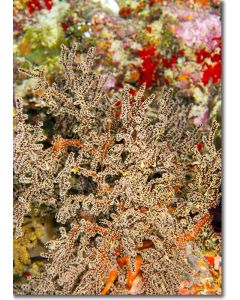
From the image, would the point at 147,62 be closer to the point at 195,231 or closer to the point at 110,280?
the point at 195,231

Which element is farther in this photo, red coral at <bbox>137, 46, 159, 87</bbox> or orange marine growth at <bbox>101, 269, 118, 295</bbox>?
red coral at <bbox>137, 46, 159, 87</bbox>

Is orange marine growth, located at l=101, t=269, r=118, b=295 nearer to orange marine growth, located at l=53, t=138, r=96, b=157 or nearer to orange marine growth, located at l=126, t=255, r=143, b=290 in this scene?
orange marine growth, located at l=126, t=255, r=143, b=290

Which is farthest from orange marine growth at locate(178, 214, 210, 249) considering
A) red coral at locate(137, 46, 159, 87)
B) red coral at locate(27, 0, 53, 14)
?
red coral at locate(27, 0, 53, 14)

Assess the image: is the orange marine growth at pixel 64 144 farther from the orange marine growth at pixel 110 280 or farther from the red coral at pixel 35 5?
the red coral at pixel 35 5

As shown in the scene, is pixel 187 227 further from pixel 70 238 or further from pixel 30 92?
pixel 30 92

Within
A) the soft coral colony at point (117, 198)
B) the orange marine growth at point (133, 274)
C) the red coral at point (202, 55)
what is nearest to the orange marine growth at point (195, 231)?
the soft coral colony at point (117, 198)

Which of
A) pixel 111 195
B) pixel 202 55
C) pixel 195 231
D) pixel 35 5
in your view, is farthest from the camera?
pixel 202 55

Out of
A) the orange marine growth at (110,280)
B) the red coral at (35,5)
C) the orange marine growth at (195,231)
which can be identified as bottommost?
the orange marine growth at (110,280)

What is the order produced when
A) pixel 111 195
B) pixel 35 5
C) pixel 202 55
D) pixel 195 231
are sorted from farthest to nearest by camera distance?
pixel 202 55, pixel 35 5, pixel 195 231, pixel 111 195

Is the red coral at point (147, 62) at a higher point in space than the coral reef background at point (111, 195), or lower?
higher

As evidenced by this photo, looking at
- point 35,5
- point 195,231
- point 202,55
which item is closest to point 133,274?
point 195,231
